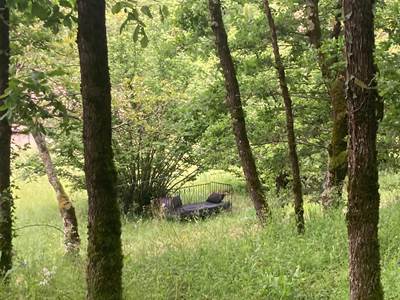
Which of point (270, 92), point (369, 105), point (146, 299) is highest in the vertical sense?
point (270, 92)

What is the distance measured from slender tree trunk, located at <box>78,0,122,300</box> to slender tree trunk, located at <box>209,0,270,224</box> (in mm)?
4815

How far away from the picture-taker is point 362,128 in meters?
3.56

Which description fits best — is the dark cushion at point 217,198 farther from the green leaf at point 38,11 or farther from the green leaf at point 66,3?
the green leaf at point 38,11

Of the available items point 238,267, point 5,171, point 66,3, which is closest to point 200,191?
point 238,267

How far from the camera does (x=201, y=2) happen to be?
10367 mm

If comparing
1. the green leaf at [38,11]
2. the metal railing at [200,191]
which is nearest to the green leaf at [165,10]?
the green leaf at [38,11]

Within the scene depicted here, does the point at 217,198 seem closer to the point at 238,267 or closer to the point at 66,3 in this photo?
the point at 238,267

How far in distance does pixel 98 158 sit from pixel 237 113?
204 inches

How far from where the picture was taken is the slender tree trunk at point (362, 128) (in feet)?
11.6

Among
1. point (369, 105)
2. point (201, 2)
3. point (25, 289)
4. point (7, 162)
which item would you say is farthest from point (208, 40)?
Result: point (369, 105)

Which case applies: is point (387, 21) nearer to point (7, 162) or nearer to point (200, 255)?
point (200, 255)

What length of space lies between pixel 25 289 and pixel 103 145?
196 centimetres

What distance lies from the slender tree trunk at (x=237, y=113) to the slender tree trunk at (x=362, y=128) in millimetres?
5375

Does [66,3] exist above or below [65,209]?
above
